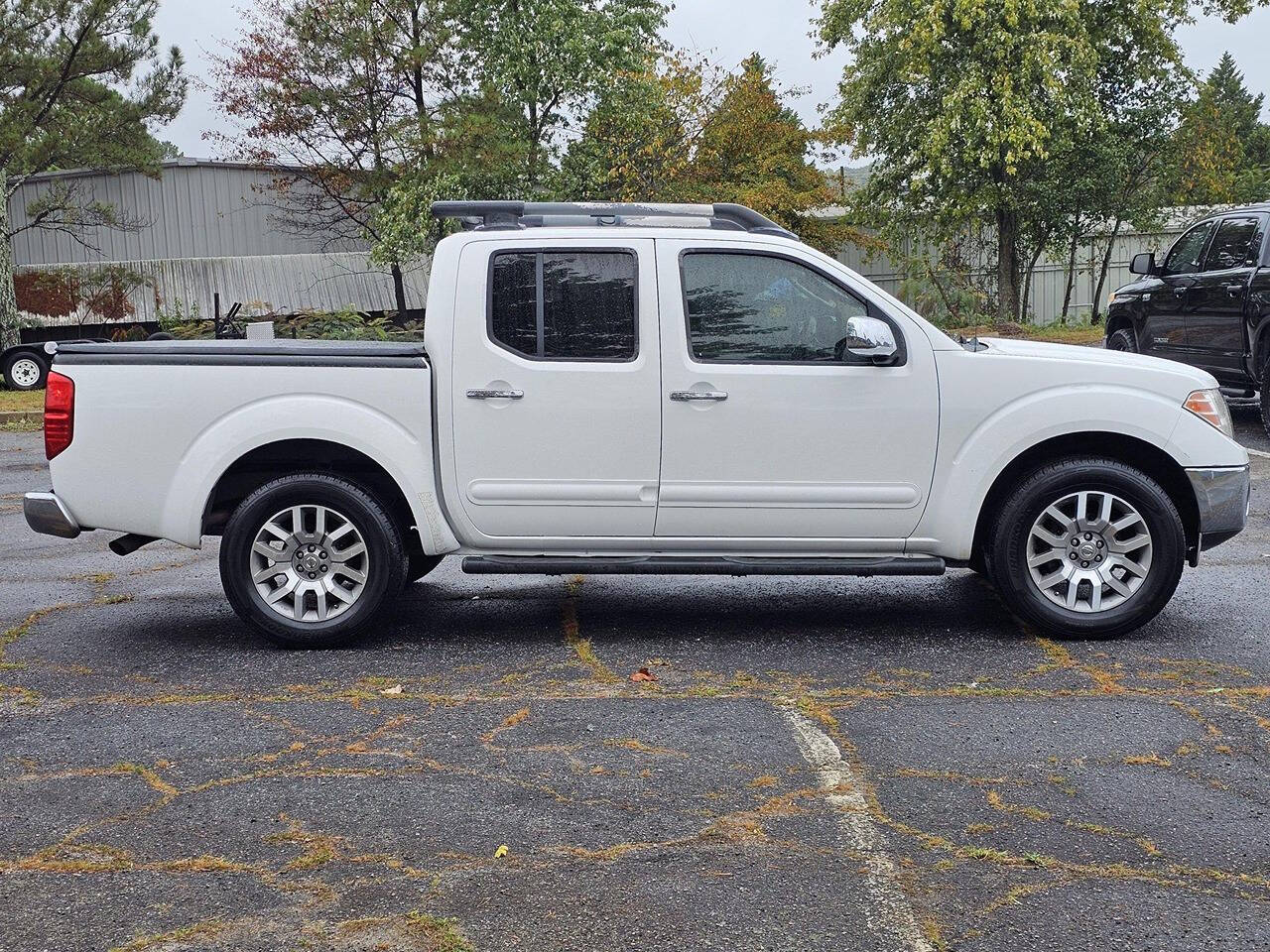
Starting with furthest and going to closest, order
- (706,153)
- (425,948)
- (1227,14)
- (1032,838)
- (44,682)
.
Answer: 1. (1227,14)
2. (706,153)
3. (44,682)
4. (1032,838)
5. (425,948)

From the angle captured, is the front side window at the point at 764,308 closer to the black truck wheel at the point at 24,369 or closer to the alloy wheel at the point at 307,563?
the alloy wheel at the point at 307,563

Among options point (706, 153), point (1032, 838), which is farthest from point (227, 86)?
point (1032, 838)

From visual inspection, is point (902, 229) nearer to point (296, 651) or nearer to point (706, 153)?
point (706, 153)

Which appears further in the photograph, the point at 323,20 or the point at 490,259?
the point at 323,20

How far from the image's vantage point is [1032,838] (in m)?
4.07

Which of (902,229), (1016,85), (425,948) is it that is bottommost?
(425,948)

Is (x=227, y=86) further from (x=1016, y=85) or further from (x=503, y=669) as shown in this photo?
(x=503, y=669)

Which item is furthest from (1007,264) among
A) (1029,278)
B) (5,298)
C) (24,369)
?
(5,298)

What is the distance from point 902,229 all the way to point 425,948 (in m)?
29.3

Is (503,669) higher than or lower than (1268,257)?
lower

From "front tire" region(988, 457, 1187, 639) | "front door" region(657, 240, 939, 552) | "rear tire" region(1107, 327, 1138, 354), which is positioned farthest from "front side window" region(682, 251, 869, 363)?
"rear tire" region(1107, 327, 1138, 354)

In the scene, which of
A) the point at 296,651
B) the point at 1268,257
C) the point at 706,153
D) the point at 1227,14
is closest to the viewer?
the point at 296,651

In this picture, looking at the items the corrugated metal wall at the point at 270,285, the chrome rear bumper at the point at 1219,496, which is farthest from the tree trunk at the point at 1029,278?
the chrome rear bumper at the point at 1219,496

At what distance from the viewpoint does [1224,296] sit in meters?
12.8
